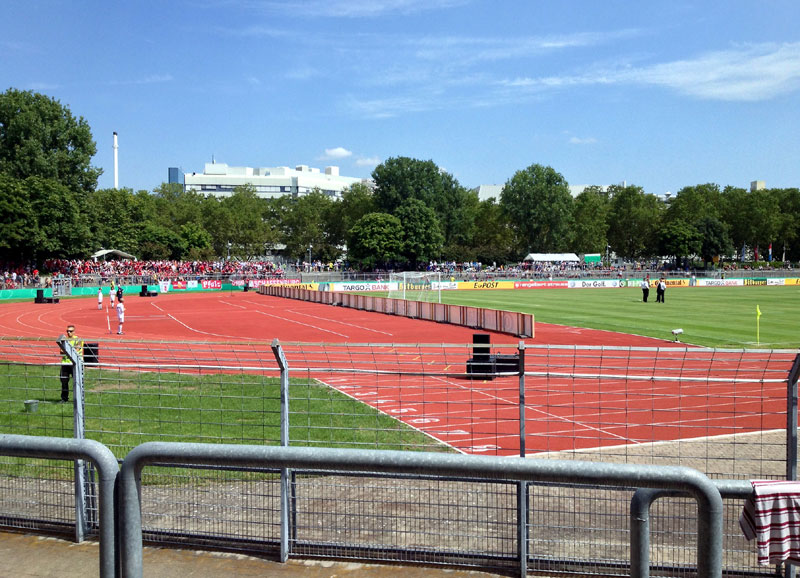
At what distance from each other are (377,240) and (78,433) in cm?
9590

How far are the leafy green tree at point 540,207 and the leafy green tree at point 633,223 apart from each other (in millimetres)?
13786

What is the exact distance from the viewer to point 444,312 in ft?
126

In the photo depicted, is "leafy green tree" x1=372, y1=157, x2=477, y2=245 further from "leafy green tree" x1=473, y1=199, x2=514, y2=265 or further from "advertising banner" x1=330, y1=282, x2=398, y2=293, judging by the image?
"advertising banner" x1=330, y1=282, x2=398, y2=293

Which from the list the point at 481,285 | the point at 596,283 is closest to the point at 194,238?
the point at 481,285

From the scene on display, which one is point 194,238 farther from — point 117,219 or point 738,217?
point 738,217

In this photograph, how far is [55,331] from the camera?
117 feet

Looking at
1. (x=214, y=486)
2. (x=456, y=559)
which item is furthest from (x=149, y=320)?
(x=456, y=559)

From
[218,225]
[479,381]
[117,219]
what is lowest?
[479,381]

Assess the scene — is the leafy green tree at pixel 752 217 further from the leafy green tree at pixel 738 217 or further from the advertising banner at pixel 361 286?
the advertising banner at pixel 361 286

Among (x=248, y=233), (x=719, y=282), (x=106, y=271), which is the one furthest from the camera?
(x=248, y=233)

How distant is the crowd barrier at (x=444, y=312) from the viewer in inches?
1257

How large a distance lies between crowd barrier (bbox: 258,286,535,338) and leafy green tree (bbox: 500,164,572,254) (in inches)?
3012

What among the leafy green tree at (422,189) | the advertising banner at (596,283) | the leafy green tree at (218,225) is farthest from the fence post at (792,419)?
the leafy green tree at (218,225)

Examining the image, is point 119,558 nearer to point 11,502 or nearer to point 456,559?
point 456,559
